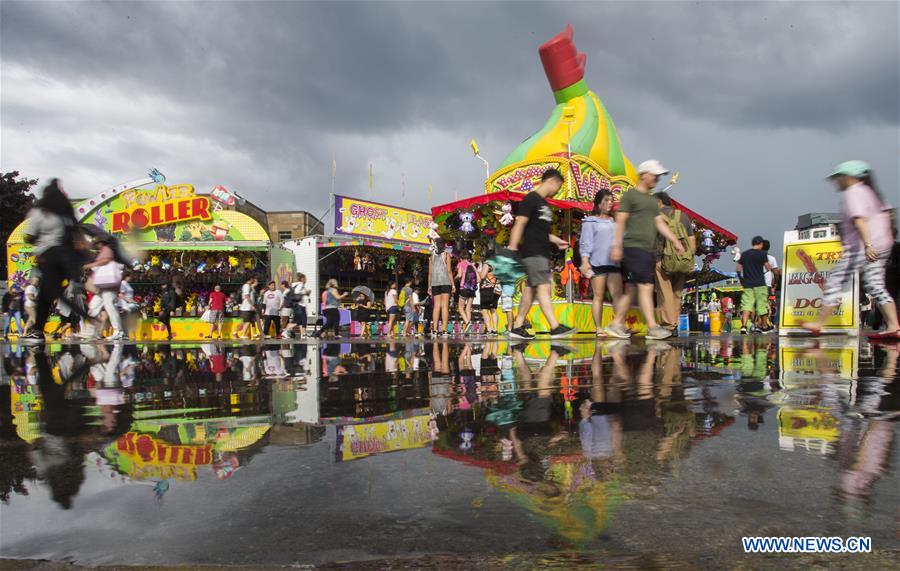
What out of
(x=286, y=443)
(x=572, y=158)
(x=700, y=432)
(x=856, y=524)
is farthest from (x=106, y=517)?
(x=572, y=158)

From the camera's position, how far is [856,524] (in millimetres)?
1317

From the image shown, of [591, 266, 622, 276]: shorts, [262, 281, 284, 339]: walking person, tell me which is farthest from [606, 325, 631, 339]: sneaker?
[262, 281, 284, 339]: walking person

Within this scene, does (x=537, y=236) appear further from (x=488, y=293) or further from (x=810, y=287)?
(x=488, y=293)

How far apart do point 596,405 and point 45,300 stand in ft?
25.3

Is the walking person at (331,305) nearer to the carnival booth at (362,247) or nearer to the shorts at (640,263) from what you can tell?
the carnival booth at (362,247)

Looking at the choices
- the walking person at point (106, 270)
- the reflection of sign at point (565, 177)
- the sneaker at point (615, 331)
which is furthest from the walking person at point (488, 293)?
the walking person at point (106, 270)

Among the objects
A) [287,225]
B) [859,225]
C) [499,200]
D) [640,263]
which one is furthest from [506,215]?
[287,225]

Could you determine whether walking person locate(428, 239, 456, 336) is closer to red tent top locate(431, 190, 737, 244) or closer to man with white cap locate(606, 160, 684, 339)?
red tent top locate(431, 190, 737, 244)

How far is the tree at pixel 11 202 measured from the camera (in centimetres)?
3709

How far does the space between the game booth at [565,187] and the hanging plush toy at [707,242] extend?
3cm

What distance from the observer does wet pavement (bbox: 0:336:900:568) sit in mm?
1273

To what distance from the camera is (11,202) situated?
37656 mm

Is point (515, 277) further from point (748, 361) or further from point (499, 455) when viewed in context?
point (499, 455)

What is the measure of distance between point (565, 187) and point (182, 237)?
56.1 feet
